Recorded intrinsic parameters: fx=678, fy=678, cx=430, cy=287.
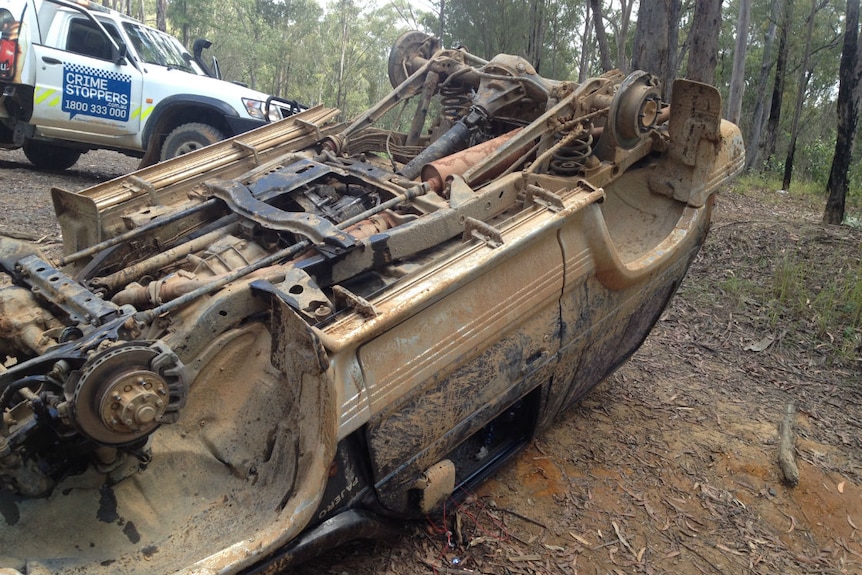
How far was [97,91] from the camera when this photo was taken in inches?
327

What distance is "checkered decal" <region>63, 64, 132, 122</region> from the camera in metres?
8.27

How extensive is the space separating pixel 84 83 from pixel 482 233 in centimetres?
732

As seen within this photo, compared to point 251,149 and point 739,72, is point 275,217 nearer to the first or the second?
point 251,149

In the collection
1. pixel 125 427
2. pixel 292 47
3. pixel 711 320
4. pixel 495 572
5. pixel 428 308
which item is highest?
pixel 292 47

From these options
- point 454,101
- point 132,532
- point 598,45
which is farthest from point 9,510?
point 598,45

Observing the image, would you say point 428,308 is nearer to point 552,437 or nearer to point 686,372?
point 552,437

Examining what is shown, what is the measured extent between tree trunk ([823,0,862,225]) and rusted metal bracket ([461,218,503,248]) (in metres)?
7.15

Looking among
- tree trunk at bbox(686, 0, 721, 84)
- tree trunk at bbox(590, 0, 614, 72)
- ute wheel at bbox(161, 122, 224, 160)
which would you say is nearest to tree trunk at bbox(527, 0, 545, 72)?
tree trunk at bbox(590, 0, 614, 72)

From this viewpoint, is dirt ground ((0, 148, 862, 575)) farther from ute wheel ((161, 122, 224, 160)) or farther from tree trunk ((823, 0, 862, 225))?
tree trunk ((823, 0, 862, 225))

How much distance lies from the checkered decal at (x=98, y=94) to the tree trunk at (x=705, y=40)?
672cm

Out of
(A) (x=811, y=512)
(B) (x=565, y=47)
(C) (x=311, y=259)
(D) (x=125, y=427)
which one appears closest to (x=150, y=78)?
(C) (x=311, y=259)

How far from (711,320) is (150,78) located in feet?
22.9

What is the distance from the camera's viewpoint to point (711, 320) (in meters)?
5.88

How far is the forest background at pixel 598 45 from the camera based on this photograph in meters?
11.7
